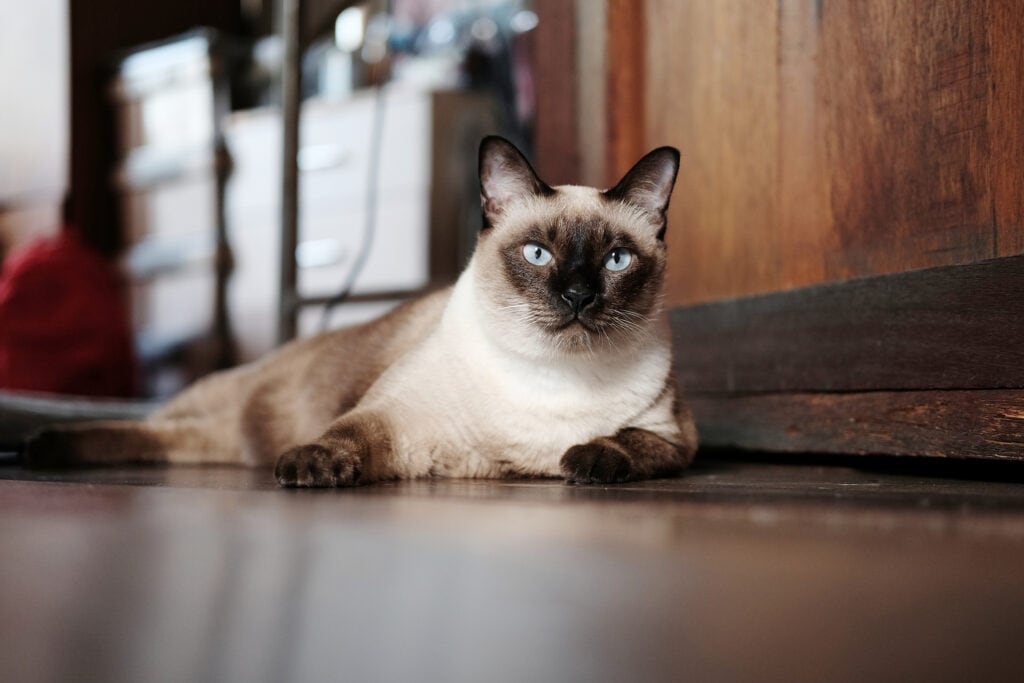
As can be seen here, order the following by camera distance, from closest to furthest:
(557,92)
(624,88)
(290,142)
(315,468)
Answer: (315,468) → (624,88) → (557,92) → (290,142)

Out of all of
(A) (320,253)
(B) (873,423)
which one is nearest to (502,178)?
(B) (873,423)

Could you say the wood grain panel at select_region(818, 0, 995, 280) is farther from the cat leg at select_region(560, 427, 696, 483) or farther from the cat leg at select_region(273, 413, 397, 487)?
the cat leg at select_region(273, 413, 397, 487)

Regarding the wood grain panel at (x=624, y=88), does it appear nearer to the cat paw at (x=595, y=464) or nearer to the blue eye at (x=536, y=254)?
the blue eye at (x=536, y=254)

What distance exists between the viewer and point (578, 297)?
1529mm

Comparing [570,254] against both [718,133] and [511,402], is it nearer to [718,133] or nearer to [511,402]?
[511,402]

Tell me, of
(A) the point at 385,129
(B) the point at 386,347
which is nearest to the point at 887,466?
(B) the point at 386,347

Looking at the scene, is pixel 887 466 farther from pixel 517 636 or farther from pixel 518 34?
pixel 518 34

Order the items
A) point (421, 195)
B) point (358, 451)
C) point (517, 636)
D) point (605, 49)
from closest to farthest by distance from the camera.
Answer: point (517, 636) → point (358, 451) → point (605, 49) → point (421, 195)

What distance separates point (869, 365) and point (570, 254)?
0.63 m

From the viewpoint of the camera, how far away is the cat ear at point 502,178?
5.62ft

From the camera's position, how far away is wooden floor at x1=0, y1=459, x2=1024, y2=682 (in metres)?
0.59

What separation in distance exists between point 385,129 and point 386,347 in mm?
2331

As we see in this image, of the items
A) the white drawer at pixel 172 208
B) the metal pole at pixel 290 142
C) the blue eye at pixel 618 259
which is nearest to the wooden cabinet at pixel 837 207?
the blue eye at pixel 618 259

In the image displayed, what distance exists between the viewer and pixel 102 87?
17.5 feet
